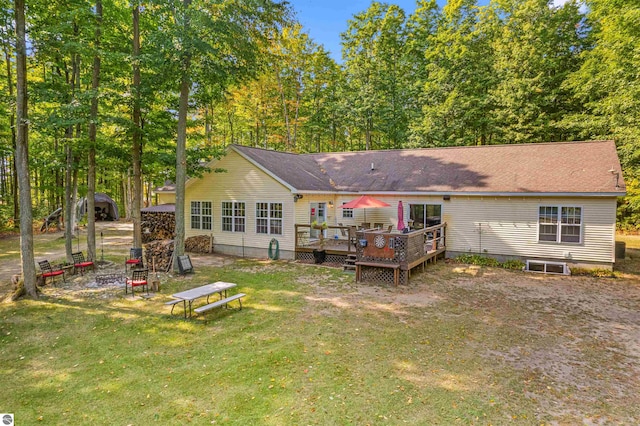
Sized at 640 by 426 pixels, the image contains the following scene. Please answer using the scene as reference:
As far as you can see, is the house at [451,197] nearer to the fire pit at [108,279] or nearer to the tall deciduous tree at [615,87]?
the tall deciduous tree at [615,87]

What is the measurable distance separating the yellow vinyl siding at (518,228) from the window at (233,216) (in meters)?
9.27

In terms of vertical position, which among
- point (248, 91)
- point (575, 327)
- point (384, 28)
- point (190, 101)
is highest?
point (384, 28)

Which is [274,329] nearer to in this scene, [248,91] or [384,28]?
[248,91]

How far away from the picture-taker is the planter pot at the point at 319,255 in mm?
13891

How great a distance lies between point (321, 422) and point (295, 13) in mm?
13047

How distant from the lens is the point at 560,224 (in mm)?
12844

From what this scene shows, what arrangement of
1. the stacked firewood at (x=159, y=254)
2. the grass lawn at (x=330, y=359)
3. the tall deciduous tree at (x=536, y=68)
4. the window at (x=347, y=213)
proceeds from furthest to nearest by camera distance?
the tall deciduous tree at (x=536, y=68)
the window at (x=347, y=213)
the stacked firewood at (x=159, y=254)
the grass lawn at (x=330, y=359)

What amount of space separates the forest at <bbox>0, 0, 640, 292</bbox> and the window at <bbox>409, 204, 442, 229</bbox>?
8995mm

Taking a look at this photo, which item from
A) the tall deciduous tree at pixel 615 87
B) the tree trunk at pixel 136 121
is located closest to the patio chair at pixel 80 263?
the tree trunk at pixel 136 121

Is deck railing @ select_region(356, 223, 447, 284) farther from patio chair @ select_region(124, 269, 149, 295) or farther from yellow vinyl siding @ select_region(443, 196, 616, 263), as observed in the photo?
patio chair @ select_region(124, 269, 149, 295)

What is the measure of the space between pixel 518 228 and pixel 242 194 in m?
11.9

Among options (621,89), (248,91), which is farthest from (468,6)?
(248,91)

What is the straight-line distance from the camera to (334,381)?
204 inches

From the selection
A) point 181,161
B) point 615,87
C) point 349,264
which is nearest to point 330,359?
point 349,264
